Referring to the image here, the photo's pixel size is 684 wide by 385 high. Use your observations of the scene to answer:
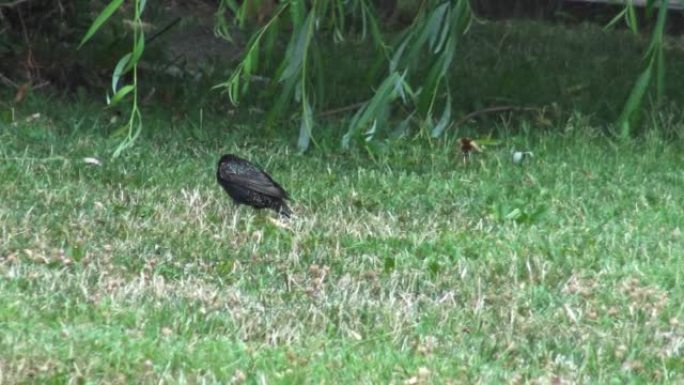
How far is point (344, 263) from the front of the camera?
571 cm

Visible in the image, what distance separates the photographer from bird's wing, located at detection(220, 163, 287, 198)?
6.45 m

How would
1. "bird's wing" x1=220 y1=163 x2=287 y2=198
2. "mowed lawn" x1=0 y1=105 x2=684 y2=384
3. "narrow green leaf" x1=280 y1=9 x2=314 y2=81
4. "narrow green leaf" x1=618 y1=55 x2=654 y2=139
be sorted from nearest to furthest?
"mowed lawn" x1=0 y1=105 x2=684 y2=384
"bird's wing" x1=220 y1=163 x2=287 y2=198
"narrow green leaf" x1=280 y1=9 x2=314 y2=81
"narrow green leaf" x1=618 y1=55 x2=654 y2=139

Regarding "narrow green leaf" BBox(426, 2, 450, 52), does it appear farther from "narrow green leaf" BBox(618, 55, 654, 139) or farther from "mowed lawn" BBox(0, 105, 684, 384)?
"narrow green leaf" BBox(618, 55, 654, 139)

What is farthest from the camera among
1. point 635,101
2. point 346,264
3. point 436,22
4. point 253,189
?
point 635,101

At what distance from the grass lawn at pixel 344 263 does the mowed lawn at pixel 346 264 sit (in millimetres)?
12

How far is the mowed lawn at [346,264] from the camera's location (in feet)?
14.8

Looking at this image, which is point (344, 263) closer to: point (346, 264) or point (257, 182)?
point (346, 264)

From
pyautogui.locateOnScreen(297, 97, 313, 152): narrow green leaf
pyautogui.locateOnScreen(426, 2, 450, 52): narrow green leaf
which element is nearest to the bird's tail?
pyautogui.locateOnScreen(297, 97, 313, 152): narrow green leaf

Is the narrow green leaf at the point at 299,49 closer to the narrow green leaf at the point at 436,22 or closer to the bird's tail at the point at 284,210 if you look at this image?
the narrow green leaf at the point at 436,22

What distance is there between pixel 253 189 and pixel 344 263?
87 centimetres

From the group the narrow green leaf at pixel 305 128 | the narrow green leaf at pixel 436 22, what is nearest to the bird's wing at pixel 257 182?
the narrow green leaf at pixel 305 128

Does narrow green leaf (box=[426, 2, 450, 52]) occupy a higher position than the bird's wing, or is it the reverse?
narrow green leaf (box=[426, 2, 450, 52])

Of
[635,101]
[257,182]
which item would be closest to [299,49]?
[257,182]

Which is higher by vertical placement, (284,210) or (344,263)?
(344,263)
